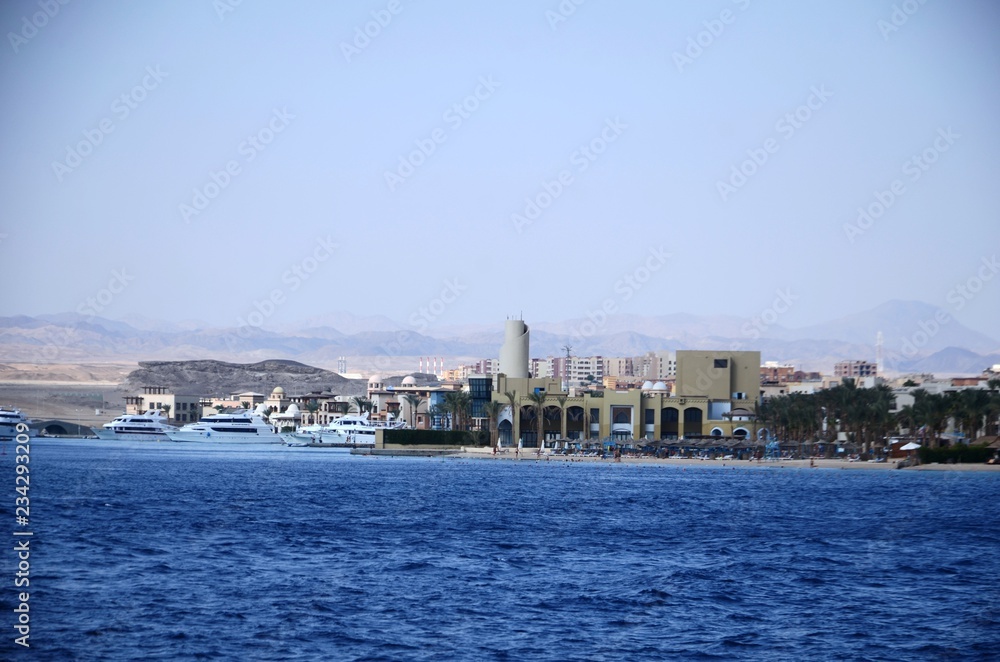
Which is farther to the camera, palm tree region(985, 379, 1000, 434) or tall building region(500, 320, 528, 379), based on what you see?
tall building region(500, 320, 528, 379)

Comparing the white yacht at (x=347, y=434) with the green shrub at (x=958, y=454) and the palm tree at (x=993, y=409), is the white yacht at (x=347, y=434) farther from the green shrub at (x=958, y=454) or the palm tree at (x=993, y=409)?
the green shrub at (x=958, y=454)

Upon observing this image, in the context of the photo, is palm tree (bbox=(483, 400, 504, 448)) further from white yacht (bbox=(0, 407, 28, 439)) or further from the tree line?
white yacht (bbox=(0, 407, 28, 439))

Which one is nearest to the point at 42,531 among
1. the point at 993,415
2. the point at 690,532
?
the point at 690,532

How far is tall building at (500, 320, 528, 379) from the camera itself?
7032 inches

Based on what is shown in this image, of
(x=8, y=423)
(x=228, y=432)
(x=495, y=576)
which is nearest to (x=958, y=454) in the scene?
(x=495, y=576)

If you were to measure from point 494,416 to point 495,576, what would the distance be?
120 m

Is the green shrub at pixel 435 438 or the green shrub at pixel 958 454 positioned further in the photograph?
the green shrub at pixel 435 438

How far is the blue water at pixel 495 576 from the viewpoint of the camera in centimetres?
2722

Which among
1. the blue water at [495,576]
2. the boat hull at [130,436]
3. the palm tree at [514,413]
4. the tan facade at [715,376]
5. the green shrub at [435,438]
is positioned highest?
the tan facade at [715,376]

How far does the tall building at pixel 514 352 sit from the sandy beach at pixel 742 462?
30.7 meters

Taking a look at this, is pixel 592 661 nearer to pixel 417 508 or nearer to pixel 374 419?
pixel 417 508

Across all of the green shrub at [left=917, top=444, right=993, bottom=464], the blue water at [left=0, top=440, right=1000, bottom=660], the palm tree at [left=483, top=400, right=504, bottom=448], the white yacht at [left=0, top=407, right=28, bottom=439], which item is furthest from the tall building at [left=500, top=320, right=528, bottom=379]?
the blue water at [left=0, top=440, right=1000, bottom=660]

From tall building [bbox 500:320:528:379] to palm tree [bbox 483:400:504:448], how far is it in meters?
20.8

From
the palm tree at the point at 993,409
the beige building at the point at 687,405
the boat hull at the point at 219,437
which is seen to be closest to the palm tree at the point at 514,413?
the beige building at the point at 687,405
